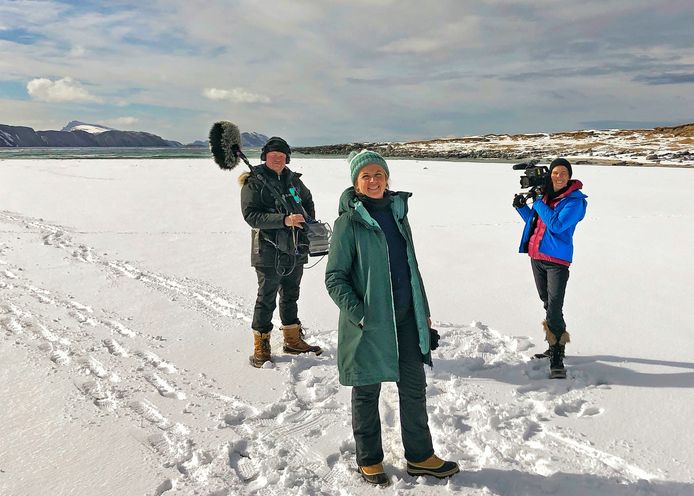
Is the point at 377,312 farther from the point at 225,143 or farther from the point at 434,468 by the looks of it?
the point at 225,143

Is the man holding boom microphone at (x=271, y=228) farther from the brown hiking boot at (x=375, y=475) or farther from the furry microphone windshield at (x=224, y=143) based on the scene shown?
the brown hiking boot at (x=375, y=475)

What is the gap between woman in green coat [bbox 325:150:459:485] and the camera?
2.86 metres

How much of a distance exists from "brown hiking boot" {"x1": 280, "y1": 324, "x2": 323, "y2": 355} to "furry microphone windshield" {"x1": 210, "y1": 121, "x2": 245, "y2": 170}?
1.91 m

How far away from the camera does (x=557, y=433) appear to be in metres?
3.51

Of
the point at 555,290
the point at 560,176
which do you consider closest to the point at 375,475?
the point at 555,290

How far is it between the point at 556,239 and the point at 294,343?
2.81 meters

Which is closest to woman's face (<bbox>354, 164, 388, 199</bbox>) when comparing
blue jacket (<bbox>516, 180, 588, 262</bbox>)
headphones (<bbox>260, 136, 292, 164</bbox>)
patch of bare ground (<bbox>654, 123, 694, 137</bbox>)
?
headphones (<bbox>260, 136, 292, 164</bbox>)

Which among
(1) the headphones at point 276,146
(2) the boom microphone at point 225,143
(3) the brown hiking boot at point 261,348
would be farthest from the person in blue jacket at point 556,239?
(2) the boom microphone at point 225,143

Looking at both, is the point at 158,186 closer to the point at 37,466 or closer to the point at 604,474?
the point at 37,466

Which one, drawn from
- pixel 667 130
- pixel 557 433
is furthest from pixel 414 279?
pixel 667 130

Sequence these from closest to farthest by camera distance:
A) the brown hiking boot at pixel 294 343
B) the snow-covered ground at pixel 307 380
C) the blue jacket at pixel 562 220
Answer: the snow-covered ground at pixel 307 380 < the blue jacket at pixel 562 220 < the brown hiking boot at pixel 294 343

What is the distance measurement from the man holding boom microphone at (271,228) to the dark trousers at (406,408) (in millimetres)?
1892

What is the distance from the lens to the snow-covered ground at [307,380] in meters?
3.11

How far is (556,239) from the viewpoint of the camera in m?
4.29
